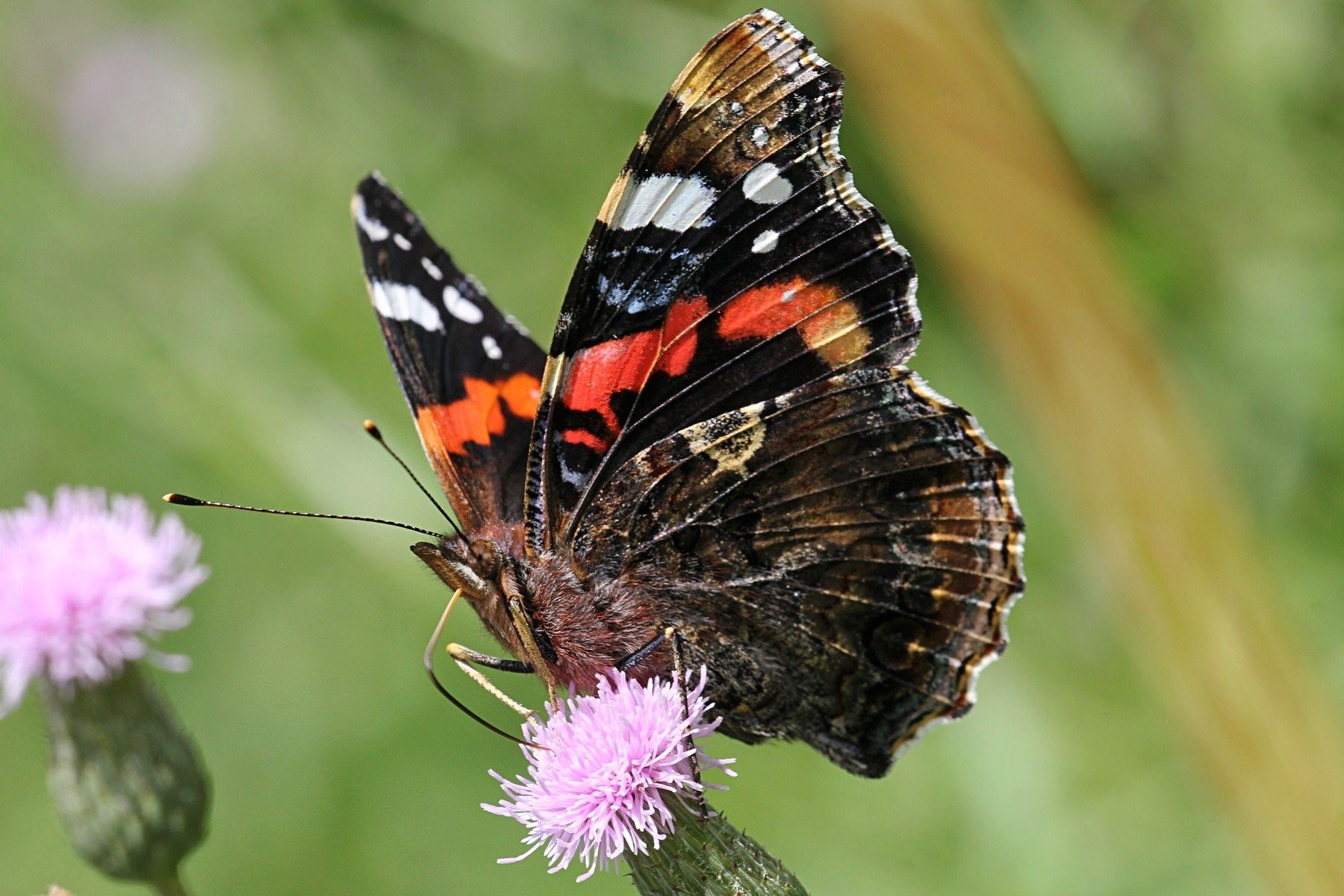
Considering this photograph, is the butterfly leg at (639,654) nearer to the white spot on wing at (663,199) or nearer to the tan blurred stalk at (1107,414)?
the white spot on wing at (663,199)

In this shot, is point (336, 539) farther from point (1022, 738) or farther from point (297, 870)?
point (1022, 738)

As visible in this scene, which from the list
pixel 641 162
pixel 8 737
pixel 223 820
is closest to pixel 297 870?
pixel 223 820

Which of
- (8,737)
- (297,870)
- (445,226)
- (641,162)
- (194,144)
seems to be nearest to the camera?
(641,162)

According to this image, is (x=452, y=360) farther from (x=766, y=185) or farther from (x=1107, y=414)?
(x=1107, y=414)

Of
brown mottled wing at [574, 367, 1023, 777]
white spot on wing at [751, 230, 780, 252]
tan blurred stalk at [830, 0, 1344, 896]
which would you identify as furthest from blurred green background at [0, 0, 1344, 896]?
white spot on wing at [751, 230, 780, 252]

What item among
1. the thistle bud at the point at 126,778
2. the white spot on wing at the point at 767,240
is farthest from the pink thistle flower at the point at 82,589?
the white spot on wing at the point at 767,240

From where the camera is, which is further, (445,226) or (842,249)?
(445,226)
